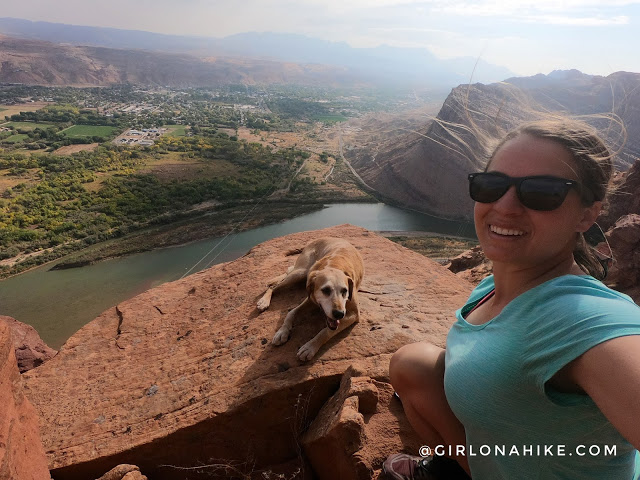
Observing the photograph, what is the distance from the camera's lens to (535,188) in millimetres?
1944

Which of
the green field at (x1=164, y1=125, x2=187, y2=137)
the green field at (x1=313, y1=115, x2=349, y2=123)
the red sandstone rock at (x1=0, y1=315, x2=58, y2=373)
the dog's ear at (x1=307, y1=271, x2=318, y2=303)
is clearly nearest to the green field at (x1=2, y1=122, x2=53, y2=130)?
the green field at (x1=164, y1=125, x2=187, y2=137)

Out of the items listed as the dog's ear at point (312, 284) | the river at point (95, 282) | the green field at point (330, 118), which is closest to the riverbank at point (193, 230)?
the river at point (95, 282)

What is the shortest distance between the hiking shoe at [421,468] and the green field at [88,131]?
76.6 meters

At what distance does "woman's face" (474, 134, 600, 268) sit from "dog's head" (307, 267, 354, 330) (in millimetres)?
3103

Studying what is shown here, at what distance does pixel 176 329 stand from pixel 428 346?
16.6 ft

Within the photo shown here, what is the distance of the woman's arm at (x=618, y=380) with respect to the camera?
4.42 feet

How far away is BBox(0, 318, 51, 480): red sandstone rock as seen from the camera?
9.50ft

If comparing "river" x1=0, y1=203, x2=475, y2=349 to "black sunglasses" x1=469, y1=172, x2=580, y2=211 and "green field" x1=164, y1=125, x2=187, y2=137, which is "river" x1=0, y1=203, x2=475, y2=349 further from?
"green field" x1=164, y1=125, x2=187, y2=137

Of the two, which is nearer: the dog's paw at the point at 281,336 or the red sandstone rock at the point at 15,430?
the red sandstone rock at the point at 15,430

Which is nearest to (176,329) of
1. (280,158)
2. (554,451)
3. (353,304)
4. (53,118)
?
(353,304)

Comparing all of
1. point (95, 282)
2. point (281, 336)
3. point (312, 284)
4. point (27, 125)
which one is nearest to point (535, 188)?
point (312, 284)

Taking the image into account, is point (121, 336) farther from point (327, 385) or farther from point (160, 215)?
point (160, 215)

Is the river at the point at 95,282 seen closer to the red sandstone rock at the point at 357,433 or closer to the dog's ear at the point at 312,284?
the dog's ear at the point at 312,284

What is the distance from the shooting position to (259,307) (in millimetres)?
6410
